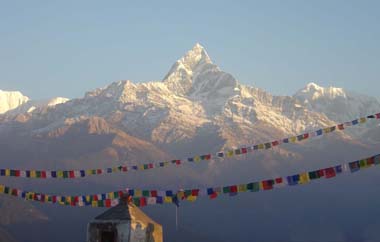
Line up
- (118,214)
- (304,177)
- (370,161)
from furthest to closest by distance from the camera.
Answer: (118,214) → (304,177) → (370,161)

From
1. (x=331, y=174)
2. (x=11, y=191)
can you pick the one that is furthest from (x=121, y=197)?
(x=331, y=174)

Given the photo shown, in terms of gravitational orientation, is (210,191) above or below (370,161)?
below

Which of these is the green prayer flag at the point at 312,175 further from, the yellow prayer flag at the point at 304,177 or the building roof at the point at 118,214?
the building roof at the point at 118,214

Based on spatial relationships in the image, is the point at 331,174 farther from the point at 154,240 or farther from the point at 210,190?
the point at 154,240

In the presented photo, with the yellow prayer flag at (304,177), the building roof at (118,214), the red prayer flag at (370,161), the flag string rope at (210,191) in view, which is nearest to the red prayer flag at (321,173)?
the flag string rope at (210,191)

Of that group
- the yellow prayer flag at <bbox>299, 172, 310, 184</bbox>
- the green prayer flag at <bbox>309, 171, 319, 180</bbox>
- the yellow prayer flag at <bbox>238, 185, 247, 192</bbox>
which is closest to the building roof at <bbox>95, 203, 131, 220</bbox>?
the yellow prayer flag at <bbox>238, 185, 247, 192</bbox>

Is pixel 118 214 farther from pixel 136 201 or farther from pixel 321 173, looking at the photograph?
pixel 321 173

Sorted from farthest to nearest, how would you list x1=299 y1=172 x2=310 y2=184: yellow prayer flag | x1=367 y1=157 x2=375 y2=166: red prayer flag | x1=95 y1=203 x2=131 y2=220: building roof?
1. x1=95 y1=203 x2=131 y2=220: building roof
2. x1=299 y1=172 x2=310 y2=184: yellow prayer flag
3. x1=367 y1=157 x2=375 y2=166: red prayer flag

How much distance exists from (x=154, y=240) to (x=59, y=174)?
17.6 metres

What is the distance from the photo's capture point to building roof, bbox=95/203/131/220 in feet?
181

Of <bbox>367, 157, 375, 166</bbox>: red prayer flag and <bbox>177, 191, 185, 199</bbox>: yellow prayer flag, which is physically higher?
<bbox>367, 157, 375, 166</bbox>: red prayer flag

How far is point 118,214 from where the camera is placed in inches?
2191

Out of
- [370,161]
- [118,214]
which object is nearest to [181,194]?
[118,214]

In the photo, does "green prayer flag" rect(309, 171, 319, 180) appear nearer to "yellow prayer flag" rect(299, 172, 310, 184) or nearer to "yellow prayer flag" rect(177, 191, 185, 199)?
"yellow prayer flag" rect(299, 172, 310, 184)
